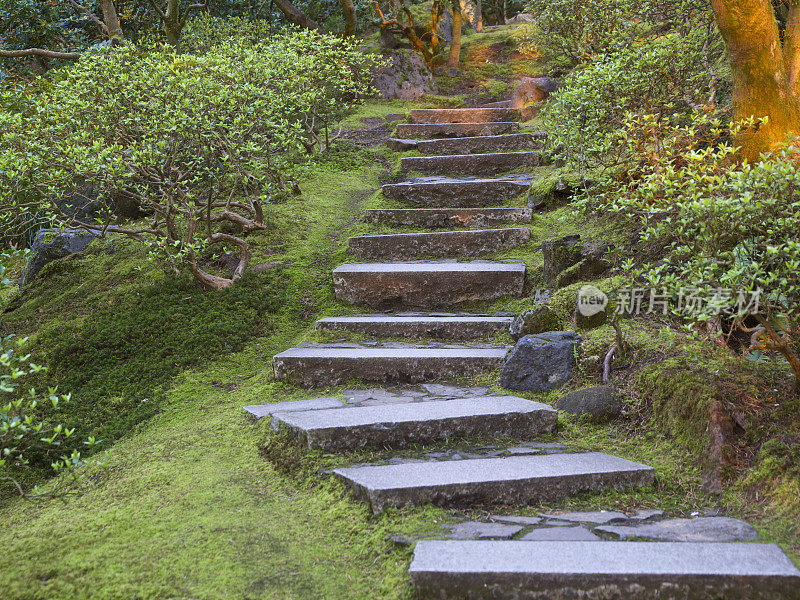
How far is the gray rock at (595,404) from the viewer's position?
12.5 feet

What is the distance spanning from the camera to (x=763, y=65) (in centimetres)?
438

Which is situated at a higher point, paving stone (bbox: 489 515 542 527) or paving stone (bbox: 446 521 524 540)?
paving stone (bbox: 446 521 524 540)

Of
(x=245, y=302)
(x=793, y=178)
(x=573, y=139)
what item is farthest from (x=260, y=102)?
(x=793, y=178)

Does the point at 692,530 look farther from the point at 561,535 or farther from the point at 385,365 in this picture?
the point at 385,365

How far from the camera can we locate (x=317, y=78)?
9.07m

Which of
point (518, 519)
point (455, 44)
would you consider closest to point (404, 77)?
point (455, 44)

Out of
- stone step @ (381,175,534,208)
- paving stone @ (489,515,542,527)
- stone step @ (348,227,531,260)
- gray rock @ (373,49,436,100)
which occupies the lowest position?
paving stone @ (489,515,542,527)

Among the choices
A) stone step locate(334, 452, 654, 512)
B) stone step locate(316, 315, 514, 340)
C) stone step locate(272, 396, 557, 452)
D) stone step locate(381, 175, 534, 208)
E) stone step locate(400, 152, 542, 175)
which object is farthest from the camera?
stone step locate(400, 152, 542, 175)

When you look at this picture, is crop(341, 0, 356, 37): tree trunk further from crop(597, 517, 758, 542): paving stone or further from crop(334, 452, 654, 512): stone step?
crop(597, 517, 758, 542): paving stone

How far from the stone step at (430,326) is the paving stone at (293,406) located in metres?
1.19

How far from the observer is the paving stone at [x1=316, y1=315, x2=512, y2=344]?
527cm

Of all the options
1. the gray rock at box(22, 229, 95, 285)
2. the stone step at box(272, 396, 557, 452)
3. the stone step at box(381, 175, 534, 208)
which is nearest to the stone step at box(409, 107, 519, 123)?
the stone step at box(381, 175, 534, 208)

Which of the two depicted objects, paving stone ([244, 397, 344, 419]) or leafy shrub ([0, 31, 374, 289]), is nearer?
paving stone ([244, 397, 344, 419])

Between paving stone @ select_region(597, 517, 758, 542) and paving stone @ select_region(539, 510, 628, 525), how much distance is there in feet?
0.23
